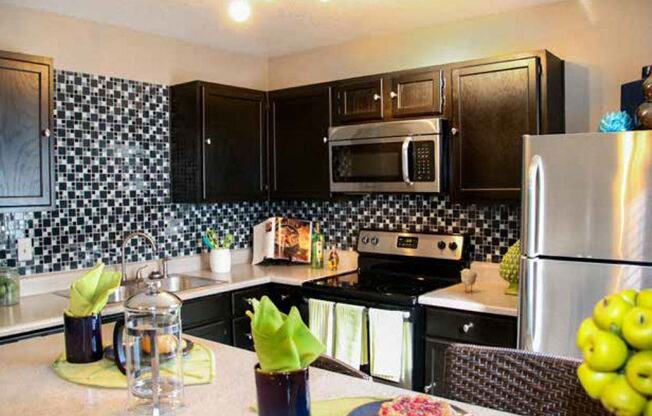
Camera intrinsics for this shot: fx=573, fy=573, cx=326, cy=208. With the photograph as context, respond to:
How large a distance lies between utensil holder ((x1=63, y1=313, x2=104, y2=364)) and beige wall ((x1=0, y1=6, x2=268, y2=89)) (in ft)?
6.36

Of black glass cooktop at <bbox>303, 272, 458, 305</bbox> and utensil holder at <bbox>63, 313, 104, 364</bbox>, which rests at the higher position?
utensil holder at <bbox>63, 313, 104, 364</bbox>

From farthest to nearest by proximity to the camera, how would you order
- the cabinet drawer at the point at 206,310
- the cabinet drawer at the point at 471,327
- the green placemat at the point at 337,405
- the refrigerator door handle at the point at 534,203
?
the cabinet drawer at the point at 206,310 < the cabinet drawer at the point at 471,327 < the refrigerator door handle at the point at 534,203 < the green placemat at the point at 337,405

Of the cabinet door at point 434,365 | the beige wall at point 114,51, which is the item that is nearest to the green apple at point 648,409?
the cabinet door at point 434,365

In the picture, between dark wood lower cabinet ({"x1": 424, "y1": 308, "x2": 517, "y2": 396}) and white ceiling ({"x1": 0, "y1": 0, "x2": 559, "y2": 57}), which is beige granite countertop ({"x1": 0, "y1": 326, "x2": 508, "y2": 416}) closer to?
dark wood lower cabinet ({"x1": 424, "y1": 308, "x2": 517, "y2": 396})

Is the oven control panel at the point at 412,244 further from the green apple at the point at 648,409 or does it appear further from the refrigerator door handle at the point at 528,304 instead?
the green apple at the point at 648,409

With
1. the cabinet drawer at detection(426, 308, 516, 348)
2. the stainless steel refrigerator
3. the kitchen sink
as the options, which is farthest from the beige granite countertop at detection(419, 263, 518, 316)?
the kitchen sink

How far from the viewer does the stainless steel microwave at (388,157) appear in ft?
10.1

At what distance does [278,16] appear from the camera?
126 inches

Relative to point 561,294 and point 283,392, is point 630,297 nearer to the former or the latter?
point 283,392

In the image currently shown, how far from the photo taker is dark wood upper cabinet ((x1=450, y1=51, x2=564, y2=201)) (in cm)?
277

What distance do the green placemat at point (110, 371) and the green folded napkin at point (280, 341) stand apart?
20.0 inches

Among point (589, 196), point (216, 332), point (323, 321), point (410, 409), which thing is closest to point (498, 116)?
point (589, 196)

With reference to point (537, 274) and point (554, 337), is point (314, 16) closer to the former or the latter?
point (537, 274)

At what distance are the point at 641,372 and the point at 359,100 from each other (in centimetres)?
289
